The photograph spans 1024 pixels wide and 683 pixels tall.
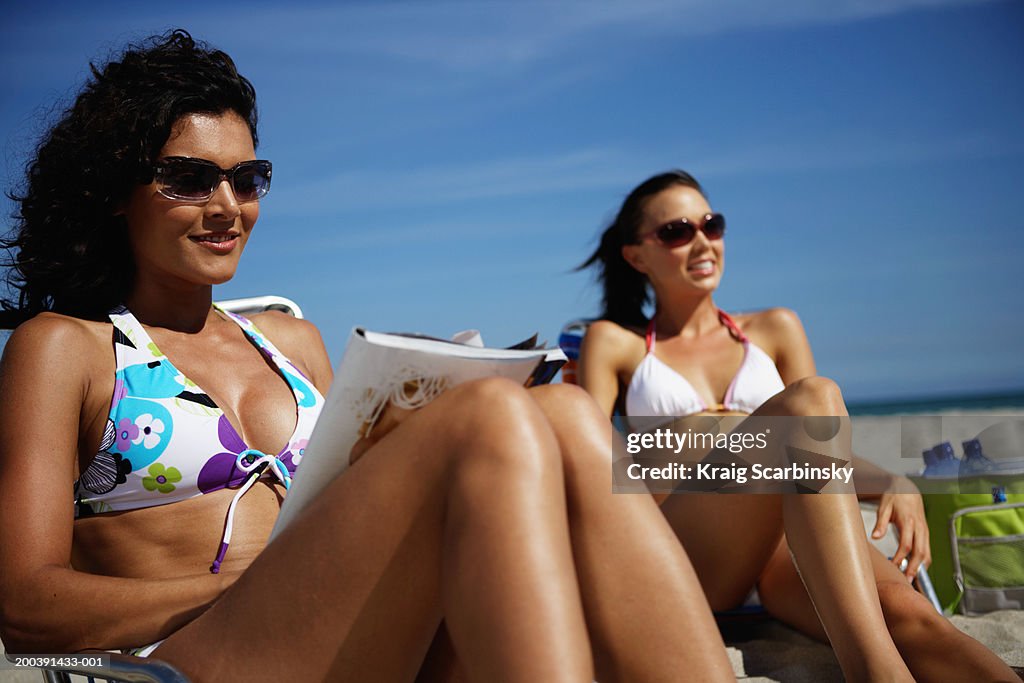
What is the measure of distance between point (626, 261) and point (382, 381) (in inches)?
121

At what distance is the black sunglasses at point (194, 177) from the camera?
2258 millimetres

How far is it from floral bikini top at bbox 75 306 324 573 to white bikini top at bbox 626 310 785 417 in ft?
6.73

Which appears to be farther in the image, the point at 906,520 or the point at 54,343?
the point at 906,520

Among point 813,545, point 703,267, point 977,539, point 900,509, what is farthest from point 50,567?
point 703,267

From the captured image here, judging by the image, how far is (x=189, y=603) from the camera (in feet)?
5.88

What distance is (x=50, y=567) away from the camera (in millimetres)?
1737

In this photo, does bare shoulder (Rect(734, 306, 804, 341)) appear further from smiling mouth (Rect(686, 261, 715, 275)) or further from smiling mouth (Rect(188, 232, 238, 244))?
smiling mouth (Rect(188, 232, 238, 244))

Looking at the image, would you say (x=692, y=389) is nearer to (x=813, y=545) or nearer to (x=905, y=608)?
(x=905, y=608)

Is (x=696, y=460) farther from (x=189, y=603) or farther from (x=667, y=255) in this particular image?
(x=189, y=603)

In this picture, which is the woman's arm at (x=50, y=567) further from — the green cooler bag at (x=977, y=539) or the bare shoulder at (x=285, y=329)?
the green cooler bag at (x=977, y=539)

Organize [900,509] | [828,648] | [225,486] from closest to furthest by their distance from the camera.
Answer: [225,486] < [900,509] < [828,648]

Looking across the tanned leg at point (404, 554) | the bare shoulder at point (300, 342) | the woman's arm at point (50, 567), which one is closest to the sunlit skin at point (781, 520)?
the tanned leg at point (404, 554)

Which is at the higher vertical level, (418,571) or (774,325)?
(774,325)

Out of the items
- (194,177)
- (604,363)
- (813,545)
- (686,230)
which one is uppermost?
(686,230)
